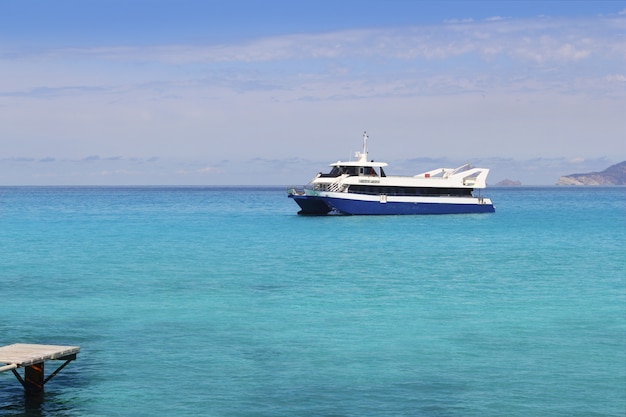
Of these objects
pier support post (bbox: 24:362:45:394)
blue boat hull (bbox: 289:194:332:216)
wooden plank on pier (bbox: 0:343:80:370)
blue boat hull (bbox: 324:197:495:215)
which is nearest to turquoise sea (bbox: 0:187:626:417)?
pier support post (bbox: 24:362:45:394)

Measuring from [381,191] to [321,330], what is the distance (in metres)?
67.2

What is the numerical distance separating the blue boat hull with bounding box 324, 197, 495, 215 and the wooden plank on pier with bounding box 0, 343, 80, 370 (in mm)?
71901

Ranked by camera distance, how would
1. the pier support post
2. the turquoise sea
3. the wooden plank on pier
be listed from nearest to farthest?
the wooden plank on pier, the pier support post, the turquoise sea

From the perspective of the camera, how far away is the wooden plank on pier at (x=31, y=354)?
63.3ft

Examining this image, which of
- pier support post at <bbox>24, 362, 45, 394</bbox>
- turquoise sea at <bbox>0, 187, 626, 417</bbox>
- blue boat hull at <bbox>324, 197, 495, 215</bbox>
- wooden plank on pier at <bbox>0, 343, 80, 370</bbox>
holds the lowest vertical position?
turquoise sea at <bbox>0, 187, 626, 417</bbox>

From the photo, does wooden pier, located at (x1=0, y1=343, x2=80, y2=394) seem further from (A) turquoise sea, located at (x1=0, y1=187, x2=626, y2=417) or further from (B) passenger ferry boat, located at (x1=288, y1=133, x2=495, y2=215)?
(B) passenger ferry boat, located at (x1=288, y1=133, x2=495, y2=215)

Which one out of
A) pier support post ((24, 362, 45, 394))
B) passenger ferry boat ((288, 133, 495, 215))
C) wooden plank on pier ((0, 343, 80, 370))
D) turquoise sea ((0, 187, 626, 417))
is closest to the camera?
wooden plank on pier ((0, 343, 80, 370))

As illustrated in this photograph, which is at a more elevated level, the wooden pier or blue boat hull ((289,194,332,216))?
blue boat hull ((289,194,332,216))

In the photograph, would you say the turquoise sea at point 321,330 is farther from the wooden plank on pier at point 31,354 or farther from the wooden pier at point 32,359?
the wooden plank on pier at point 31,354

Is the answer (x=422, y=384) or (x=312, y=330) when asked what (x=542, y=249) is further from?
(x=422, y=384)

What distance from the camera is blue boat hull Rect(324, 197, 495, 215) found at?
92.5 m

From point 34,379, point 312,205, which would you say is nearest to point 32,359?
point 34,379

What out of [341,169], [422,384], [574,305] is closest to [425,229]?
[341,169]

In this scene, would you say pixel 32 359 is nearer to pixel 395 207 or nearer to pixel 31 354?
pixel 31 354
